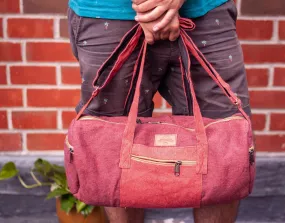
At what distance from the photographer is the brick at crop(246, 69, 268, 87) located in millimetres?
1813

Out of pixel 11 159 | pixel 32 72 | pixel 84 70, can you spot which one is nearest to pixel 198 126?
pixel 84 70

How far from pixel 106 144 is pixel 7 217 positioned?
111 cm

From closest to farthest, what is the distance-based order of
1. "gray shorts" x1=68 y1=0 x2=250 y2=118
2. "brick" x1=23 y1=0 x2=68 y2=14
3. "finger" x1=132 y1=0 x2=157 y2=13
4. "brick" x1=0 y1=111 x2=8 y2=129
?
"finger" x1=132 y1=0 x2=157 y2=13
"gray shorts" x1=68 y1=0 x2=250 y2=118
"brick" x1=23 y1=0 x2=68 y2=14
"brick" x1=0 y1=111 x2=8 y2=129

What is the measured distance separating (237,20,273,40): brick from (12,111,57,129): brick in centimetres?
79

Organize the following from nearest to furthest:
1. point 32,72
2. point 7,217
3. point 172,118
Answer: point 172,118 → point 32,72 → point 7,217

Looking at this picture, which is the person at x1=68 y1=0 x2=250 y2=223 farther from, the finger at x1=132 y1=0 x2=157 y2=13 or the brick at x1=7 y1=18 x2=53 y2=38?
the brick at x1=7 y1=18 x2=53 y2=38

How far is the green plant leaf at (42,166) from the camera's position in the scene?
5.95 ft

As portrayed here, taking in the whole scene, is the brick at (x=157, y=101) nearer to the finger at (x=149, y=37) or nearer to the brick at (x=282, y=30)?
the brick at (x=282, y=30)

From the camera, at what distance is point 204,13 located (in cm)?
114

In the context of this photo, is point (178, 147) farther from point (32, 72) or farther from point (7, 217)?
point (7, 217)

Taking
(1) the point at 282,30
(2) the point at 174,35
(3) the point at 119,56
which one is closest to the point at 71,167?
(3) the point at 119,56

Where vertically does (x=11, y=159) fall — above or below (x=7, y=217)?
above

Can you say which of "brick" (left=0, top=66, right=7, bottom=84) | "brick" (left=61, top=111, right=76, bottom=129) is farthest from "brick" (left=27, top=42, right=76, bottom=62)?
"brick" (left=61, top=111, right=76, bottom=129)

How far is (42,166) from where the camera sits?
1835mm
